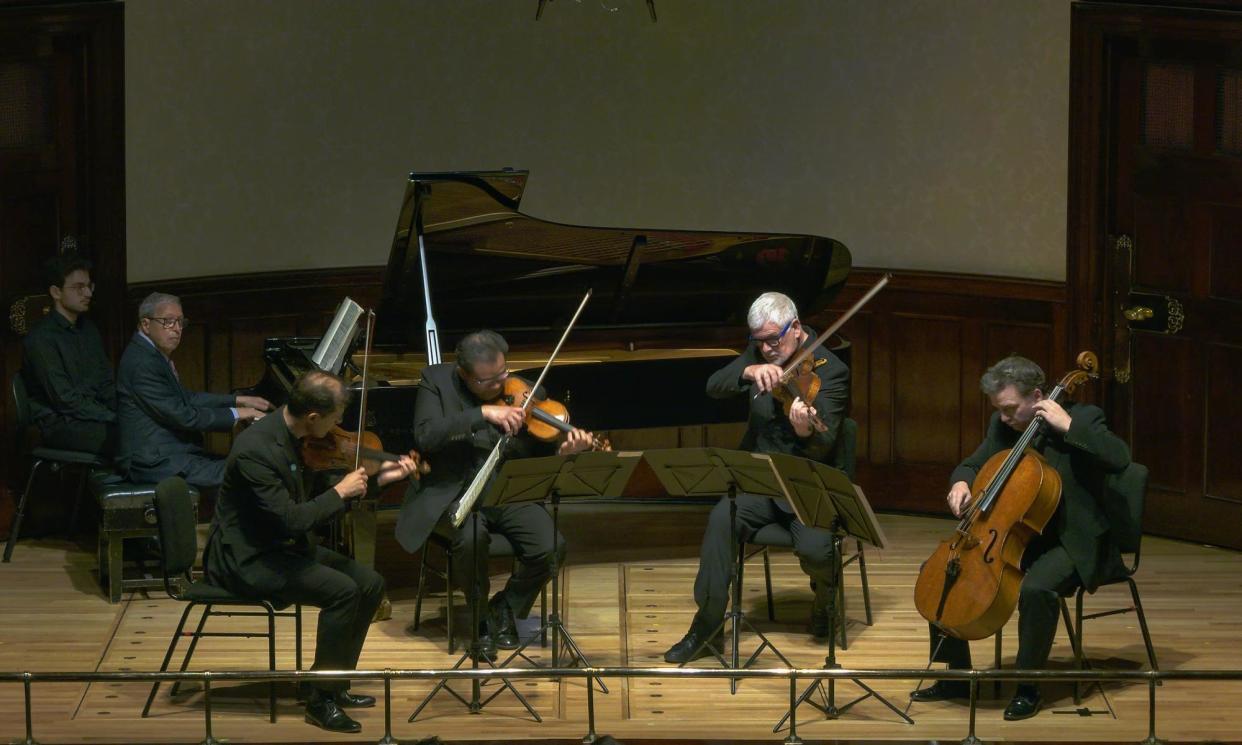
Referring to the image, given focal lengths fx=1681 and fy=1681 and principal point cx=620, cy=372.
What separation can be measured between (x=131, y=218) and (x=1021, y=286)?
4241 mm

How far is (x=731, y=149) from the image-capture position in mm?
8445

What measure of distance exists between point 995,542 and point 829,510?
52 cm

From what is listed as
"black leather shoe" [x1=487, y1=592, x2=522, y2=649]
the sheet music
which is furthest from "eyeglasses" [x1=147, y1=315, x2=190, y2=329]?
"black leather shoe" [x1=487, y1=592, x2=522, y2=649]

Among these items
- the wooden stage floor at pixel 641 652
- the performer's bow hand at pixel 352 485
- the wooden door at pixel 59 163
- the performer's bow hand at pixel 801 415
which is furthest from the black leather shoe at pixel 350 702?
the wooden door at pixel 59 163

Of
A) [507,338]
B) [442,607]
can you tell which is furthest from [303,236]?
[442,607]

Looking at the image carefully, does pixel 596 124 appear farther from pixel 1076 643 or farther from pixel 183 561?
pixel 1076 643

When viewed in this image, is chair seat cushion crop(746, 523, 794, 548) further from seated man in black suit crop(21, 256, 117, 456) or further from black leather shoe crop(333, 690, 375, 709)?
seated man in black suit crop(21, 256, 117, 456)

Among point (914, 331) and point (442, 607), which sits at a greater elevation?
point (914, 331)

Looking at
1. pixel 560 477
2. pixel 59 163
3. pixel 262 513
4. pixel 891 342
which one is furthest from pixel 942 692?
pixel 59 163

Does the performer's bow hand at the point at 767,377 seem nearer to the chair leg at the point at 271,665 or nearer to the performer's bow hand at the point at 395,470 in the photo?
the performer's bow hand at the point at 395,470

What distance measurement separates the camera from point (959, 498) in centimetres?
549

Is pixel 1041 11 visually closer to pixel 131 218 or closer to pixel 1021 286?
pixel 1021 286

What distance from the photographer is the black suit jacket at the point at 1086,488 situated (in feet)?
17.6

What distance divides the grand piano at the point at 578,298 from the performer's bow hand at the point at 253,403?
5cm
